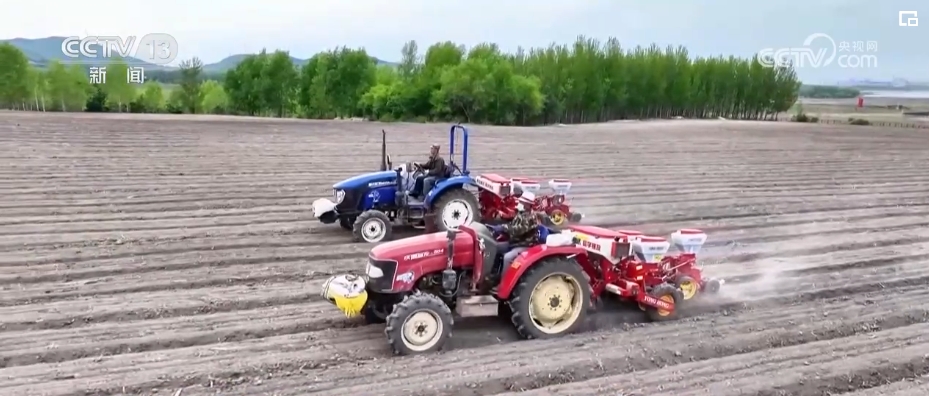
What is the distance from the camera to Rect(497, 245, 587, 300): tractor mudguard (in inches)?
206

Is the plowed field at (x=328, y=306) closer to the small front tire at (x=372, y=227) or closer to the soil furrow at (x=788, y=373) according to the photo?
the soil furrow at (x=788, y=373)

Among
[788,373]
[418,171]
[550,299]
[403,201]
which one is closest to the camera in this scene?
[788,373]

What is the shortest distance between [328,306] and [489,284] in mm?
1423

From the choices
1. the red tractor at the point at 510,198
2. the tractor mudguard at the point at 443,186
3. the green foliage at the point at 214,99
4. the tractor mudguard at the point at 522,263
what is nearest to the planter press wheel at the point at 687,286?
the tractor mudguard at the point at 522,263

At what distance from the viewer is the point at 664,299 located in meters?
5.84

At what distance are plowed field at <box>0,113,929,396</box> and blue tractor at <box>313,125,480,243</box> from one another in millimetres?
386

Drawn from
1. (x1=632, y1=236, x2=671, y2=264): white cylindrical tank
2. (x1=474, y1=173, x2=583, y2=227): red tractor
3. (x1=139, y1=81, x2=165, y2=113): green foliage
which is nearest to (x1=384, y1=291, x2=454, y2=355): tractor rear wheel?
(x1=632, y1=236, x2=671, y2=264): white cylindrical tank

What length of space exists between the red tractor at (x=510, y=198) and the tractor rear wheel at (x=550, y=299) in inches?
119

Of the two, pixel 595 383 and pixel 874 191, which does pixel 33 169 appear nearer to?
pixel 595 383

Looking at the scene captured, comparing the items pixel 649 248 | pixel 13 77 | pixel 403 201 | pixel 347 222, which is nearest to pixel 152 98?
pixel 13 77

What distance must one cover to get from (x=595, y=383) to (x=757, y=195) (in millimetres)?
9543

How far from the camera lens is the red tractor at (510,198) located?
8.70 m

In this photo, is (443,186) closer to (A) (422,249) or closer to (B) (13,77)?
(A) (422,249)

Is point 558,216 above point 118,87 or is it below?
below
